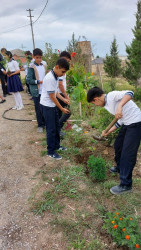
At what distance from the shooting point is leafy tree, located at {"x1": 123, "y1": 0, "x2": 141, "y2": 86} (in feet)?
44.4

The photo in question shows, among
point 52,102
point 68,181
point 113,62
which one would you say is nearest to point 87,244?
point 68,181

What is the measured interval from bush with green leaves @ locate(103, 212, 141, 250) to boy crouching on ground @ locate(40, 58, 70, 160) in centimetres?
167

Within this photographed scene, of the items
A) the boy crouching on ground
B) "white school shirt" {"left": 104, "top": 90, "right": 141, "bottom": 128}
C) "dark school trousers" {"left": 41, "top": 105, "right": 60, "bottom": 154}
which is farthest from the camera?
"dark school trousers" {"left": 41, "top": 105, "right": 60, "bottom": 154}

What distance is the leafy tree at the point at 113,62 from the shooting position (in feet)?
64.8

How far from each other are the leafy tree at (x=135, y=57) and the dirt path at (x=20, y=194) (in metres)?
12.2

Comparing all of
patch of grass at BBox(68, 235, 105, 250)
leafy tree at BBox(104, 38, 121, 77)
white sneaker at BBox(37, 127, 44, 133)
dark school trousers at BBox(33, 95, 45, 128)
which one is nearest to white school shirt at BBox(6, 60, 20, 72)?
dark school trousers at BBox(33, 95, 45, 128)

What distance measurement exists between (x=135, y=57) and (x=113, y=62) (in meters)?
6.29

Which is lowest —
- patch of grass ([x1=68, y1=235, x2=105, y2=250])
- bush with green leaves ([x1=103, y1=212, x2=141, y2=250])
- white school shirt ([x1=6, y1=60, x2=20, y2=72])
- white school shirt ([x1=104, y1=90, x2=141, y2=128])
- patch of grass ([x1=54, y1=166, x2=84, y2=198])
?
patch of grass ([x1=68, y1=235, x2=105, y2=250])

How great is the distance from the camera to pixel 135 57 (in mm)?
13750

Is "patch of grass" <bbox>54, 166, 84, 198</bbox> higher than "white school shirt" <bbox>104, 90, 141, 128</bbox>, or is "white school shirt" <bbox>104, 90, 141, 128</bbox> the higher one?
"white school shirt" <bbox>104, 90, 141, 128</bbox>

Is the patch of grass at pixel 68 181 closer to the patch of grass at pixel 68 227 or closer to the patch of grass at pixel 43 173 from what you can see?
the patch of grass at pixel 43 173

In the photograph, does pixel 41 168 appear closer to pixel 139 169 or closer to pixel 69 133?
pixel 69 133

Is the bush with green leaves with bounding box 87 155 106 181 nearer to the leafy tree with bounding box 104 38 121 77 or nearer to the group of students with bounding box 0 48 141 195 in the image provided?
the group of students with bounding box 0 48 141 195

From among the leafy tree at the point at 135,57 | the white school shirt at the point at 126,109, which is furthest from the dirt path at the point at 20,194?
the leafy tree at the point at 135,57
